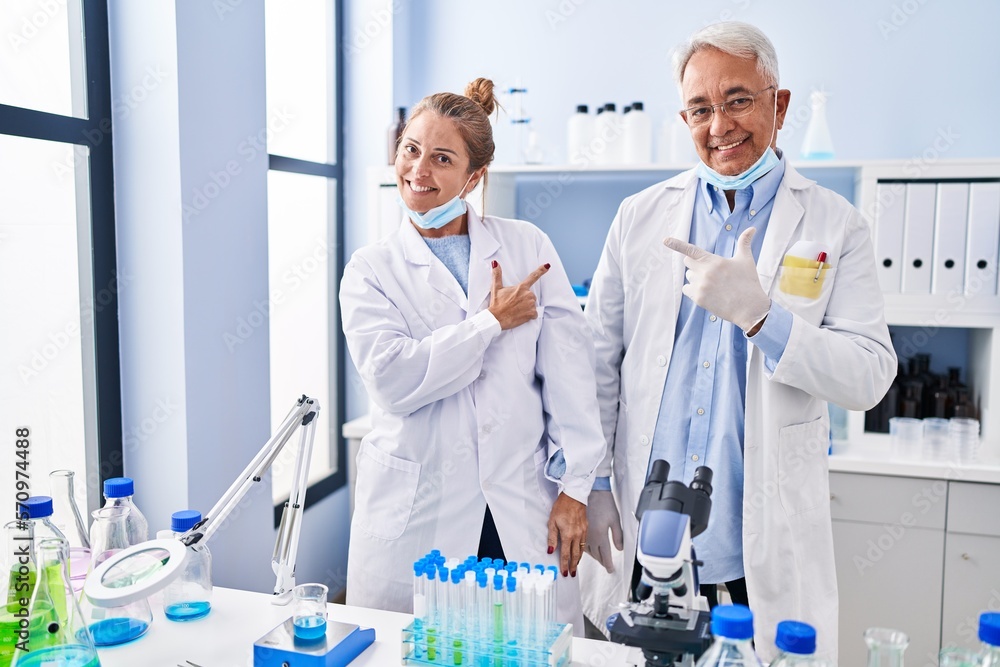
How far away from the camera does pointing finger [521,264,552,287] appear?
1.77m

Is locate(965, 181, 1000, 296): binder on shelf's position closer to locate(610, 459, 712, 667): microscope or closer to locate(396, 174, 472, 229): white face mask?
locate(396, 174, 472, 229): white face mask

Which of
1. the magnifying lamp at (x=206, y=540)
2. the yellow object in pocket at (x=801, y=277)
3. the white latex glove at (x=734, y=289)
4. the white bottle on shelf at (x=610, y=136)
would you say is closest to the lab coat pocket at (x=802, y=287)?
the yellow object in pocket at (x=801, y=277)

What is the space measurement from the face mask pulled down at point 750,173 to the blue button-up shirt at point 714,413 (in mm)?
46

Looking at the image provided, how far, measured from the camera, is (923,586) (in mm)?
2525

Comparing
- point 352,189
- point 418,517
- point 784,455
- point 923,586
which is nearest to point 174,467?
point 418,517

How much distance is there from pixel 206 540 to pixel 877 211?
2300mm

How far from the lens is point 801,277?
164 centimetres

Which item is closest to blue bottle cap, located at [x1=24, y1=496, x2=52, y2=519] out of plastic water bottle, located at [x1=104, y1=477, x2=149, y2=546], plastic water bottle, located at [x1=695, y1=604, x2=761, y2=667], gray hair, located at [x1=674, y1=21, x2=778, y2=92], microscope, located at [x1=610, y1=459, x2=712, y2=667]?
plastic water bottle, located at [x1=104, y1=477, x2=149, y2=546]

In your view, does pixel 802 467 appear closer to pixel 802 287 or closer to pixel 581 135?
pixel 802 287

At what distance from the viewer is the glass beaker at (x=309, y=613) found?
49.4 inches

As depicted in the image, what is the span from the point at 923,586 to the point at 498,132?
2.20m

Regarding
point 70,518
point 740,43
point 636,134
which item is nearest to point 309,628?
point 70,518

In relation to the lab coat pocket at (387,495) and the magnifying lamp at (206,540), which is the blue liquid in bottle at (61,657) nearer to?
the magnifying lamp at (206,540)

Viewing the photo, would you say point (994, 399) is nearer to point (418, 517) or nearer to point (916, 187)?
point (916, 187)
